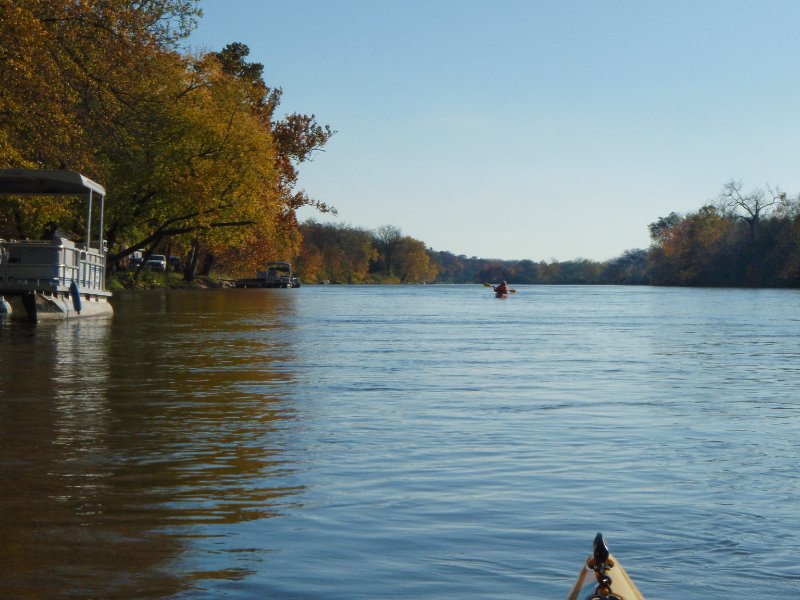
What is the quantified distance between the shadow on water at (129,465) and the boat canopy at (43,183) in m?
11.7

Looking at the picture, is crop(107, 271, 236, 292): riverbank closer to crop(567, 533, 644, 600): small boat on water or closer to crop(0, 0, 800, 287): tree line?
crop(0, 0, 800, 287): tree line

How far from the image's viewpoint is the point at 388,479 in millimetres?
8117

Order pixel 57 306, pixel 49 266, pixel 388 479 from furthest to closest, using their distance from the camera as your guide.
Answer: pixel 57 306, pixel 49 266, pixel 388 479

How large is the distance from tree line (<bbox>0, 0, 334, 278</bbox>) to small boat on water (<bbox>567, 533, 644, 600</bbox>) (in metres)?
22.9

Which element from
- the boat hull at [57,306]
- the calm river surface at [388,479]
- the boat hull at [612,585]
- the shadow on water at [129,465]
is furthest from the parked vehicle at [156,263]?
the boat hull at [612,585]

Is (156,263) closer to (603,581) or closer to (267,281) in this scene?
(267,281)

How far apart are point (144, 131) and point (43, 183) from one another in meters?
3.17

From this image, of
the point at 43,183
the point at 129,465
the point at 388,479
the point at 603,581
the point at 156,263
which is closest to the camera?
the point at 603,581

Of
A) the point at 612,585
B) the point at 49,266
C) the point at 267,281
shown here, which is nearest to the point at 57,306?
the point at 49,266

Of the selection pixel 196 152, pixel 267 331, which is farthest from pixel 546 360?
pixel 196 152

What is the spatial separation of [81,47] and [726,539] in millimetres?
25358

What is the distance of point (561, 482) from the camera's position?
26.6 ft

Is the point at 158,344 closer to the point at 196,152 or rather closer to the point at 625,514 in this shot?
the point at 625,514

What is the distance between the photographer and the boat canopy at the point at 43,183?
30.2 m
